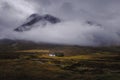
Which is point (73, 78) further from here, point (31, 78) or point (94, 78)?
point (31, 78)

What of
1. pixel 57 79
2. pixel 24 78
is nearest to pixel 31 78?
pixel 24 78

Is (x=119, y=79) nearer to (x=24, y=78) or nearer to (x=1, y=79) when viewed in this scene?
(x=24, y=78)

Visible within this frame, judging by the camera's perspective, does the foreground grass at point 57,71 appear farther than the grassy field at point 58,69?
No

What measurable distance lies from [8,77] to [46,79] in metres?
6.00

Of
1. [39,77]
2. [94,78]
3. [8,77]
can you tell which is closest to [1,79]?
[8,77]

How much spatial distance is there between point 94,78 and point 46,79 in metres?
7.53

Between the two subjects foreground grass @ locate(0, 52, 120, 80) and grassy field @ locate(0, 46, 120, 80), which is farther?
grassy field @ locate(0, 46, 120, 80)

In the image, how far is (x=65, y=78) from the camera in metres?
44.4

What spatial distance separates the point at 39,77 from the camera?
147ft

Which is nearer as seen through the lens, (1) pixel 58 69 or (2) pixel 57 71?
(2) pixel 57 71

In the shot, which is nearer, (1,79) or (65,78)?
(1,79)

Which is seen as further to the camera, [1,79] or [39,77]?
[39,77]

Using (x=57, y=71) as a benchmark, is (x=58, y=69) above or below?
above

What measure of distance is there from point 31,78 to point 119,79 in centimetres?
1360
